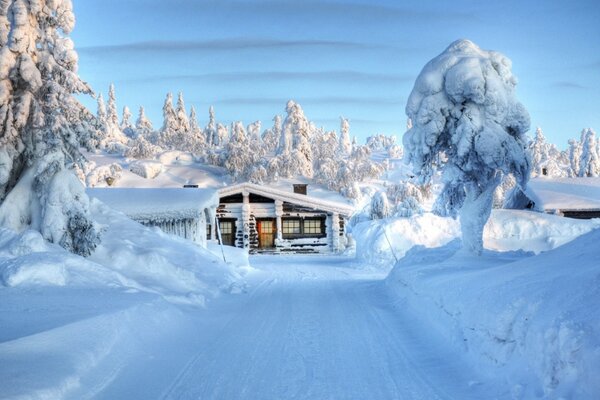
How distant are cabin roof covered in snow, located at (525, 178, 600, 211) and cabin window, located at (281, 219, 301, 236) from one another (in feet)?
47.2

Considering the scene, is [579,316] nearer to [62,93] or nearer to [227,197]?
[62,93]

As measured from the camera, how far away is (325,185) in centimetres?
6166

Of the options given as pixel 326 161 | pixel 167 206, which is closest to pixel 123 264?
pixel 167 206

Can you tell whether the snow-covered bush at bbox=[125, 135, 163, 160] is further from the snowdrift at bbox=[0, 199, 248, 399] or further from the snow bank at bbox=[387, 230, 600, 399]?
the snow bank at bbox=[387, 230, 600, 399]

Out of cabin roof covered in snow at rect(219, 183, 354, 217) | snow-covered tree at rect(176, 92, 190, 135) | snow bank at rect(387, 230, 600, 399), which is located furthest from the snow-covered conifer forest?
snow-covered tree at rect(176, 92, 190, 135)

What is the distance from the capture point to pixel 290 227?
34.5 metres

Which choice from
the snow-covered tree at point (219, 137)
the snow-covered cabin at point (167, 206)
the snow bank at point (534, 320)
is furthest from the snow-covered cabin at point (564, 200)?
the snow-covered tree at point (219, 137)

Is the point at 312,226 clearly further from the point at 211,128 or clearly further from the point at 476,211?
the point at 211,128

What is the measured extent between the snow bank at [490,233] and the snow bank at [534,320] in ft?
45.5

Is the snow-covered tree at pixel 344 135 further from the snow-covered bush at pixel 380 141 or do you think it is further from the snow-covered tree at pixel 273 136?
the snow-covered bush at pixel 380 141

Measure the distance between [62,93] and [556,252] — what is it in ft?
38.0

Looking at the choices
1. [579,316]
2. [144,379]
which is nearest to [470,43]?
[579,316]

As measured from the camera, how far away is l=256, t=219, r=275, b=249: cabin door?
114ft

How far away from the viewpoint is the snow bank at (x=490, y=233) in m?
22.3
